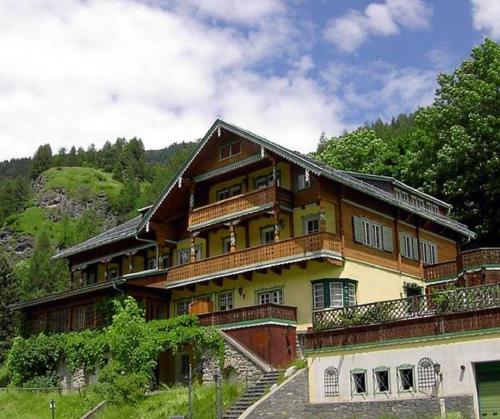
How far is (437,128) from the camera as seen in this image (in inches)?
2087

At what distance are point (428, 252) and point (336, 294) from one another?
9.30m

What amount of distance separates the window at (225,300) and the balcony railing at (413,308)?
1192 centimetres

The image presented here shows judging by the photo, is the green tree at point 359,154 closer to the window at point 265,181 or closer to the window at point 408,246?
the window at point 408,246

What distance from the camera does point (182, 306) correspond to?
41031mm

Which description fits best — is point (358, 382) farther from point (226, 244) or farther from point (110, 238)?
point (110, 238)

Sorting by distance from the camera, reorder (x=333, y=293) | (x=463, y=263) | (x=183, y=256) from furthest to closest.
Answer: (x=183, y=256), (x=463, y=263), (x=333, y=293)

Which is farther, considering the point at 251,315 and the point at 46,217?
the point at 46,217

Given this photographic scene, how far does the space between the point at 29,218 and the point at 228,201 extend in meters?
149

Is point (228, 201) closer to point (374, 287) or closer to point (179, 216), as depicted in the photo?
point (179, 216)

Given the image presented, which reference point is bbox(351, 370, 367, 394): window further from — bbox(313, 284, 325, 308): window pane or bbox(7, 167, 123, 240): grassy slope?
bbox(7, 167, 123, 240): grassy slope

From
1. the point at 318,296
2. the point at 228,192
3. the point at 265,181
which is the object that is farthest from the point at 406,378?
the point at 228,192

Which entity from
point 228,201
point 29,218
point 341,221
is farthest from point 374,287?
point 29,218

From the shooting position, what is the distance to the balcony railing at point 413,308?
74.5 ft

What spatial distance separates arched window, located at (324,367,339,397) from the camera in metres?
25.3
